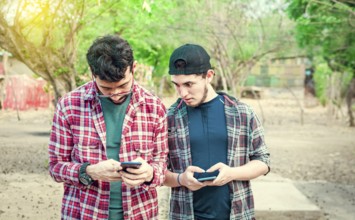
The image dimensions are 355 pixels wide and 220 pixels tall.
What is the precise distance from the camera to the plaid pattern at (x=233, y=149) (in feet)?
9.62

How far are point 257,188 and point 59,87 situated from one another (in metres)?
3.75

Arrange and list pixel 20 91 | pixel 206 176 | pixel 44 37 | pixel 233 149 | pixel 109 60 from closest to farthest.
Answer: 1. pixel 109 60
2. pixel 206 176
3. pixel 233 149
4. pixel 44 37
5. pixel 20 91

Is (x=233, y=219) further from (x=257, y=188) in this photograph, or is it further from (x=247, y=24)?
(x=247, y=24)

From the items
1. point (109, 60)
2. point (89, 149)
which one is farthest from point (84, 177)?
point (109, 60)

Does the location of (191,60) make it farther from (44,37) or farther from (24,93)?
(24,93)

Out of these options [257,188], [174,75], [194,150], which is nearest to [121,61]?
[174,75]

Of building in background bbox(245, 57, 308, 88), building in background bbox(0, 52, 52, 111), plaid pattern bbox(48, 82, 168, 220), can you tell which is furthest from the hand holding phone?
building in background bbox(245, 57, 308, 88)

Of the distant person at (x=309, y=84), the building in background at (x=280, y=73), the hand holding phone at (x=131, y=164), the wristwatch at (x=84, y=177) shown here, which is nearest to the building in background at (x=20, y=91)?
the distant person at (x=309, y=84)

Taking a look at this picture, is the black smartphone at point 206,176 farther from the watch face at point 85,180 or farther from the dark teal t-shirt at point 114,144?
the watch face at point 85,180

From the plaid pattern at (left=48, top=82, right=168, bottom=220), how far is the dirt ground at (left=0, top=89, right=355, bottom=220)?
13.6 feet

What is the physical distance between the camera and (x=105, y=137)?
8.53 feet

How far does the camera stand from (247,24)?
23.7 m

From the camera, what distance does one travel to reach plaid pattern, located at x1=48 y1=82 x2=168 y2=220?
2594 mm

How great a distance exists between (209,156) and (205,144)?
2.7 inches
